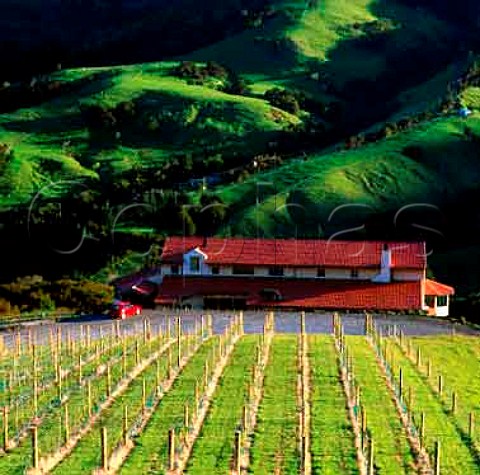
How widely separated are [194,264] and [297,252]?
22.7 ft

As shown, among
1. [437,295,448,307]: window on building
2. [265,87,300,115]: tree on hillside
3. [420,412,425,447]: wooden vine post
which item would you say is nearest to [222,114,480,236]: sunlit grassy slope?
[437,295,448,307]: window on building

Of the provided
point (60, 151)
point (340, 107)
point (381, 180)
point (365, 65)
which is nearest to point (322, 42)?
point (365, 65)

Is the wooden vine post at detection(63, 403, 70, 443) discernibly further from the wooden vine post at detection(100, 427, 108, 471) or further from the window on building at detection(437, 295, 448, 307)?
the window on building at detection(437, 295, 448, 307)

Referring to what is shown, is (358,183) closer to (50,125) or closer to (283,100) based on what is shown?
(283,100)

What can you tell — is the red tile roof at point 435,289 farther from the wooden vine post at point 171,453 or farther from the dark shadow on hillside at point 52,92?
the dark shadow on hillside at point 52,92

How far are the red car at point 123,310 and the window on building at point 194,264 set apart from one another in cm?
889

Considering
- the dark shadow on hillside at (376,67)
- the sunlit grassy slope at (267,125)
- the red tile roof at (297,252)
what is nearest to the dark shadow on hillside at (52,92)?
the sunlit grassy slope at (267,125)

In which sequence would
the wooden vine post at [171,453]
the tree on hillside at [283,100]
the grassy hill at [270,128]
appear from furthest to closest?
the tree on hillside at [283,100], the grassy hill at [270,128], the wooden vine post at [171,453]

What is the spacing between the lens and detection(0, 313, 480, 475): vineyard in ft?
93.5

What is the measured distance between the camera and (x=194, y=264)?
79.8 meters

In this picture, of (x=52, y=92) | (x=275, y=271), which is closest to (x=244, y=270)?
(x=275, y=271)

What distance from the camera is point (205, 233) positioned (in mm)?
102250

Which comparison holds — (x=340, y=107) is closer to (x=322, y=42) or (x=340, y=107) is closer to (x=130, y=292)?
(x=322, y=42)

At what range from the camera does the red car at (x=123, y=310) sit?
6781 centimetres
